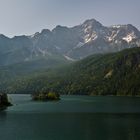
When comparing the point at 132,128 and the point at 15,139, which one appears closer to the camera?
the point at 15,139

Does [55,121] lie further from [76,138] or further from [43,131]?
[76,138]

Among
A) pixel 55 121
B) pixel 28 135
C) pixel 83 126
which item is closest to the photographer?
pixel 28 135

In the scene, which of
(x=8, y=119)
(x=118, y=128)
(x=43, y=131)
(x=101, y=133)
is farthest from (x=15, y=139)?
(x=8, y=119)

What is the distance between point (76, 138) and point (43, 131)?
840 inches

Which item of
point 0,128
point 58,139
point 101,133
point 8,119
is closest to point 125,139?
point 101,133

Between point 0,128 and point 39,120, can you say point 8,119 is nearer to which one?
point 39,120

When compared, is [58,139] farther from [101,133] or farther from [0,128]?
[0,128]

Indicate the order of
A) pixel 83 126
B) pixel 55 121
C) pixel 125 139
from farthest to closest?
1. pixel 55 121
2. pixel 83 126
3. pixel 125 139

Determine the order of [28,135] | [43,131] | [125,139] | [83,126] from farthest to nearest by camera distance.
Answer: [83,126] → [43,131] → [28,135] → [125,139]

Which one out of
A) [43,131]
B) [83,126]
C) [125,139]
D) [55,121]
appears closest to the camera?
[125,139]

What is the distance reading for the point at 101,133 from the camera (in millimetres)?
136750

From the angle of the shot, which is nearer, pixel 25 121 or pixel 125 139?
pixel 125 139

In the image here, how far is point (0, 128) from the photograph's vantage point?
498 feet

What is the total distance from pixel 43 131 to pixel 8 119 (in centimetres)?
4695
